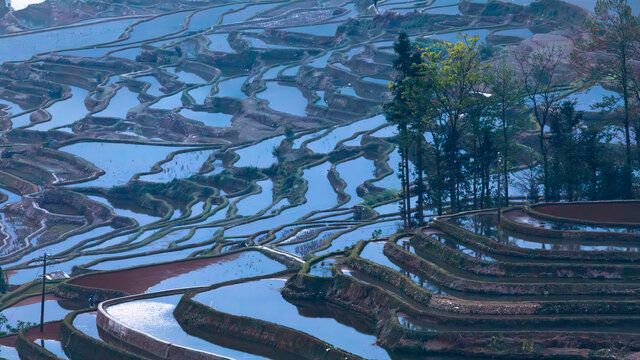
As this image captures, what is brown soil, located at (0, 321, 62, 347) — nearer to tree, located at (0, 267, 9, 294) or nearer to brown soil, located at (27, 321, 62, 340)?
brown soil, located at (27, 321, 62, 340)

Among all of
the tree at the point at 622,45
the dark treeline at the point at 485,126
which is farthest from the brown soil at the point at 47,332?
the tree at the point at 622,45

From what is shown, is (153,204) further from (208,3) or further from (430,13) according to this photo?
(208,3)

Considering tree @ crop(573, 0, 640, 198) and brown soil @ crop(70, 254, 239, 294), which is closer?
brown soil @ crop(70, 254, 239, 294)

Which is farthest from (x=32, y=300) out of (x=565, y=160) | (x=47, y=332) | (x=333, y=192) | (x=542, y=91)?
(x=542, y=91)

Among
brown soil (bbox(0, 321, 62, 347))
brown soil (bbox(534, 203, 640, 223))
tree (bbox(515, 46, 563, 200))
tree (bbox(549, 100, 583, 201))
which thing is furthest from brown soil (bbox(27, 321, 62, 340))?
tree (bbox(549, 100, 583, 201))

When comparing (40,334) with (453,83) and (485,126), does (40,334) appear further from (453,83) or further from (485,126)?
(485,126)

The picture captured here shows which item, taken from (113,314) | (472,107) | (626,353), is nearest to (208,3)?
(472,107)
